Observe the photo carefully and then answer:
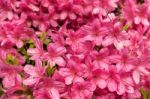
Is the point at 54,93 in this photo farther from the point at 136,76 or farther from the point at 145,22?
the point at 145,22

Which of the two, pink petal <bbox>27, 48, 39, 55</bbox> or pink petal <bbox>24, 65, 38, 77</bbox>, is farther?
pink petal <bbox>27, 48, 39, 55</bbox>

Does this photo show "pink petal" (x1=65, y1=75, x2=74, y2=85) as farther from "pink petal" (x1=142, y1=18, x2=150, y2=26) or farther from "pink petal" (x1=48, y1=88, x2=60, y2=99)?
"pink petal" (x1=142, y1=18, x2=150, y2=26)

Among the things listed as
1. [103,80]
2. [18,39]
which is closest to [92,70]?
[103,80]

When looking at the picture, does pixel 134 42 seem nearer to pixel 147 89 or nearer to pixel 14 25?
pixel 147 89

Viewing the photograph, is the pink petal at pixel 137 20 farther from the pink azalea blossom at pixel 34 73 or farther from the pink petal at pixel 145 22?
the pink azalea blossom at pixel 34 73

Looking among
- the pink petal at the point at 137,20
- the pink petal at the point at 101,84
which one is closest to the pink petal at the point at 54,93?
the pink petal at the point at 101,84

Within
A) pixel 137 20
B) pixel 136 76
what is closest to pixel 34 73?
pixel 136 76

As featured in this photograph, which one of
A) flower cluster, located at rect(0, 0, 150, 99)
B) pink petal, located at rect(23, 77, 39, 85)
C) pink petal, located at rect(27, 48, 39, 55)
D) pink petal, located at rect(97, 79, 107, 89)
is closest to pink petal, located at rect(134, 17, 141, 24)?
flower cluster, located at rect(0, 0, 150, 99)

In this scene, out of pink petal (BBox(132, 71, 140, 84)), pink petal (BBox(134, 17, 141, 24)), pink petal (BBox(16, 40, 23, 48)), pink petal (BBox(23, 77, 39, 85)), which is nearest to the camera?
pink petal (BBox(23, 77, 39, 85))
